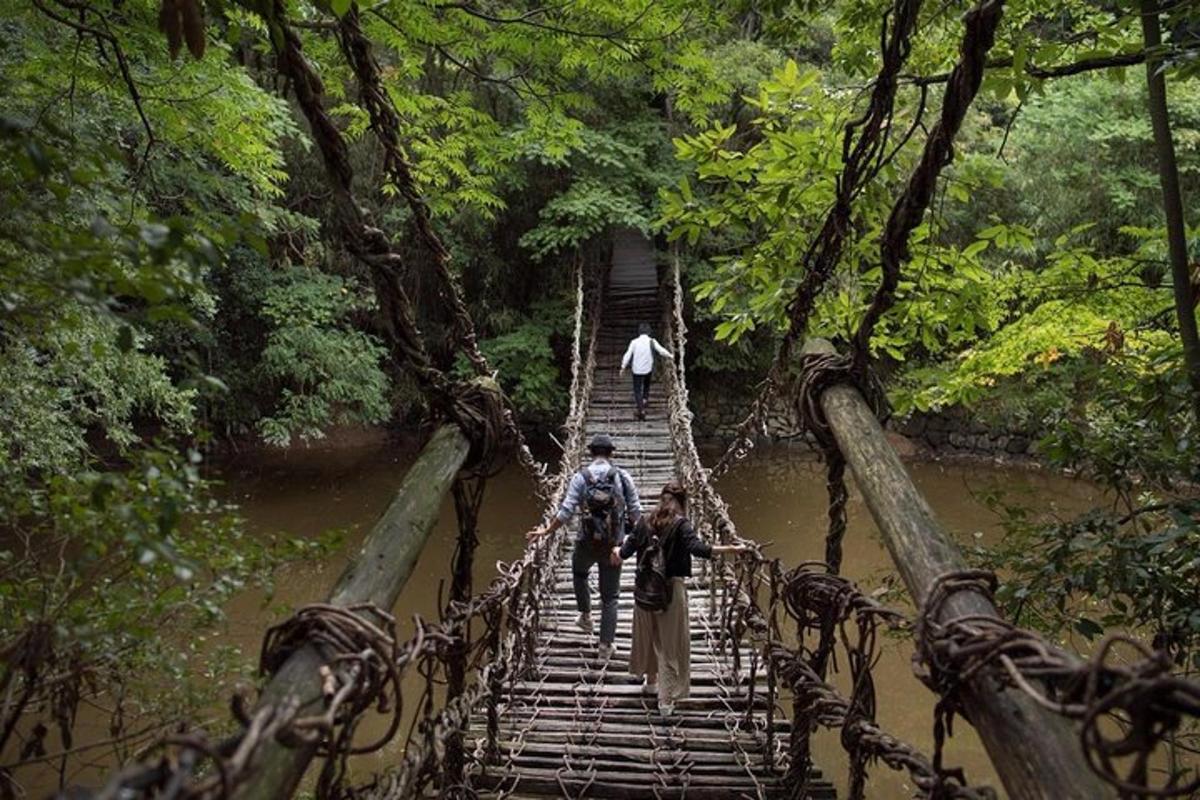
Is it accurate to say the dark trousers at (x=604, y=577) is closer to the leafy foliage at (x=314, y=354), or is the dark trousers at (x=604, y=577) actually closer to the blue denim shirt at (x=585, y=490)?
the blue denim shirt at (x=585, y=490)

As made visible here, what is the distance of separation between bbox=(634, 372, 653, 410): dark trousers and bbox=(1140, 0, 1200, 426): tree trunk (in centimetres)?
491

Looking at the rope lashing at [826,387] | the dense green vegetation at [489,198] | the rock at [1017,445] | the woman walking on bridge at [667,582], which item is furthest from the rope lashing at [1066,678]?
the rock at [1017,445]

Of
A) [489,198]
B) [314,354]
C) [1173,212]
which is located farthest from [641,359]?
[1173,212]


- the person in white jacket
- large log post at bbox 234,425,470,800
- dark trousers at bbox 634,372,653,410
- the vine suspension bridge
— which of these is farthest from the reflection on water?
large log post at bbox 234,425,470,800

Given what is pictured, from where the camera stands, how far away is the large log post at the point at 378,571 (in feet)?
2.74

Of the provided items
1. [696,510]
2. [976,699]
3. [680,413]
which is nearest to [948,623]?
[976,699]

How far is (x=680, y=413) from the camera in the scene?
584cm

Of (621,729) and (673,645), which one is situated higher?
(673,645)

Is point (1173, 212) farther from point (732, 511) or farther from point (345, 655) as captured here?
point (732, 511)

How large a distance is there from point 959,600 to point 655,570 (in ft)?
5.49

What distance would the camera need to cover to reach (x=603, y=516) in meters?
3.11

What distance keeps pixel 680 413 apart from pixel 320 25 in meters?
4.63

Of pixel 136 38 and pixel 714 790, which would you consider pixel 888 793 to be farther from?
pixel 136 38

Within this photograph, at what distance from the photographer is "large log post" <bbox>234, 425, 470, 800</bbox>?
0.83m
